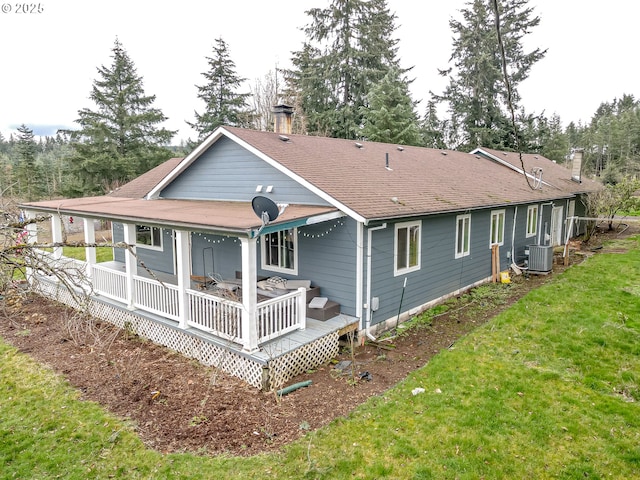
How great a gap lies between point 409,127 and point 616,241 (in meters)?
13.7

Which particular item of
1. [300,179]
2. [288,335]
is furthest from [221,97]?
[288,335]

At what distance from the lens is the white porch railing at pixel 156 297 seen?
850cm

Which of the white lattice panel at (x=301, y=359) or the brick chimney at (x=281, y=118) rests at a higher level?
the brick chimney at (x=281, y=118)

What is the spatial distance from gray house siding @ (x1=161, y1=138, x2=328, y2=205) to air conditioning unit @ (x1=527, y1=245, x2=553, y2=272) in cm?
952

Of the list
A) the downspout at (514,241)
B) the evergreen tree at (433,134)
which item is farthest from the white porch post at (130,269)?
the evergreen tree at (433,134)

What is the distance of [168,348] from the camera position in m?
8.50

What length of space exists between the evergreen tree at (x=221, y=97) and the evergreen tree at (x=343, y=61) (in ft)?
16.5

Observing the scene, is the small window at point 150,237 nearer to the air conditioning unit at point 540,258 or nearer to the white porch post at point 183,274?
the white porch post at point 183,274

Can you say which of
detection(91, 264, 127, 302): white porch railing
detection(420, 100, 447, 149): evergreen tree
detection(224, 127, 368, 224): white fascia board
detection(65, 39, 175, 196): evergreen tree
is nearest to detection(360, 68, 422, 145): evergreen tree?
detection(420, 100, 447, 149): evergreen tree

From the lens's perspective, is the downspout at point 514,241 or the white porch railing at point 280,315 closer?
the white porch railing at point 280,315

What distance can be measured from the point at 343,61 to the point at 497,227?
860 inches

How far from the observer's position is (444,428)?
5473 millimetres

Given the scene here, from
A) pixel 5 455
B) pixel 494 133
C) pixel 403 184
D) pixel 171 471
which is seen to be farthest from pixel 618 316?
pixel 494 133

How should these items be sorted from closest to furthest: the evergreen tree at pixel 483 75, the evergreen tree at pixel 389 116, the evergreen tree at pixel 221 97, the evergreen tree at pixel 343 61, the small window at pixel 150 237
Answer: the small window at pixel 150 237
the evergreen tree at pixel 389 116
the evergreen tree at pixel 343 61
the evergreen tree at pixel 483 75
the evergreen tree at pixel 221 97
